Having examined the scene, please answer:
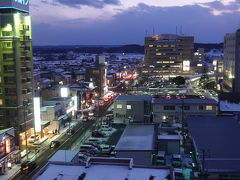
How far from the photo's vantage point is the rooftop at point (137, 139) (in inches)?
810

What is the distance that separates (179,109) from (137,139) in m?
11.6

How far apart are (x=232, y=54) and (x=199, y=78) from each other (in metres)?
14.5

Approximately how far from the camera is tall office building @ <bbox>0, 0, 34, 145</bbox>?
26250 mm

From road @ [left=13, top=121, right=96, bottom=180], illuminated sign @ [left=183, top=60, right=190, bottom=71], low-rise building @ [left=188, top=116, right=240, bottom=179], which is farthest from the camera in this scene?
illuminated sign @ [left=183, top=60, right=190, bottom=71]

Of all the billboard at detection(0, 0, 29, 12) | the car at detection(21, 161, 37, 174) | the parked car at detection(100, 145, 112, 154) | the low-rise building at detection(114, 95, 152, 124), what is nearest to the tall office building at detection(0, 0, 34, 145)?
the billboard at detection(0, 0, 29, 12)

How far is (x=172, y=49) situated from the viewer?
99.8 m

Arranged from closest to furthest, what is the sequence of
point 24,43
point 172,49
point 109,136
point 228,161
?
point 228,161, point 24,43, point 109,136, point 172,49

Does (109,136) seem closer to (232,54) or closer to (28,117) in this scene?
(28,117)

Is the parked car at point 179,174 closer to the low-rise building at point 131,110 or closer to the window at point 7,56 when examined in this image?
the low-rise building at point 131,110

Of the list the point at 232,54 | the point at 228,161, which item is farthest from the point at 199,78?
the point at 228,161

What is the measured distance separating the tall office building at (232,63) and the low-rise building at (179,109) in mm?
23119

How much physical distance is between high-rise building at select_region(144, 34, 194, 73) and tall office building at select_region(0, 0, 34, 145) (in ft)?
246

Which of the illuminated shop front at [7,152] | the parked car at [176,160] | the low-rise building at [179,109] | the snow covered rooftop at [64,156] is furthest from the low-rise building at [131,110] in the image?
the snow covered rooftop at [64,156]

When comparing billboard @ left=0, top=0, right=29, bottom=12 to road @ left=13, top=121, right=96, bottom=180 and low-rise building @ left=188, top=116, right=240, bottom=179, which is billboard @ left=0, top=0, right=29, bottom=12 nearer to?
road @ left=13, top=121, right=96, bottom=180
